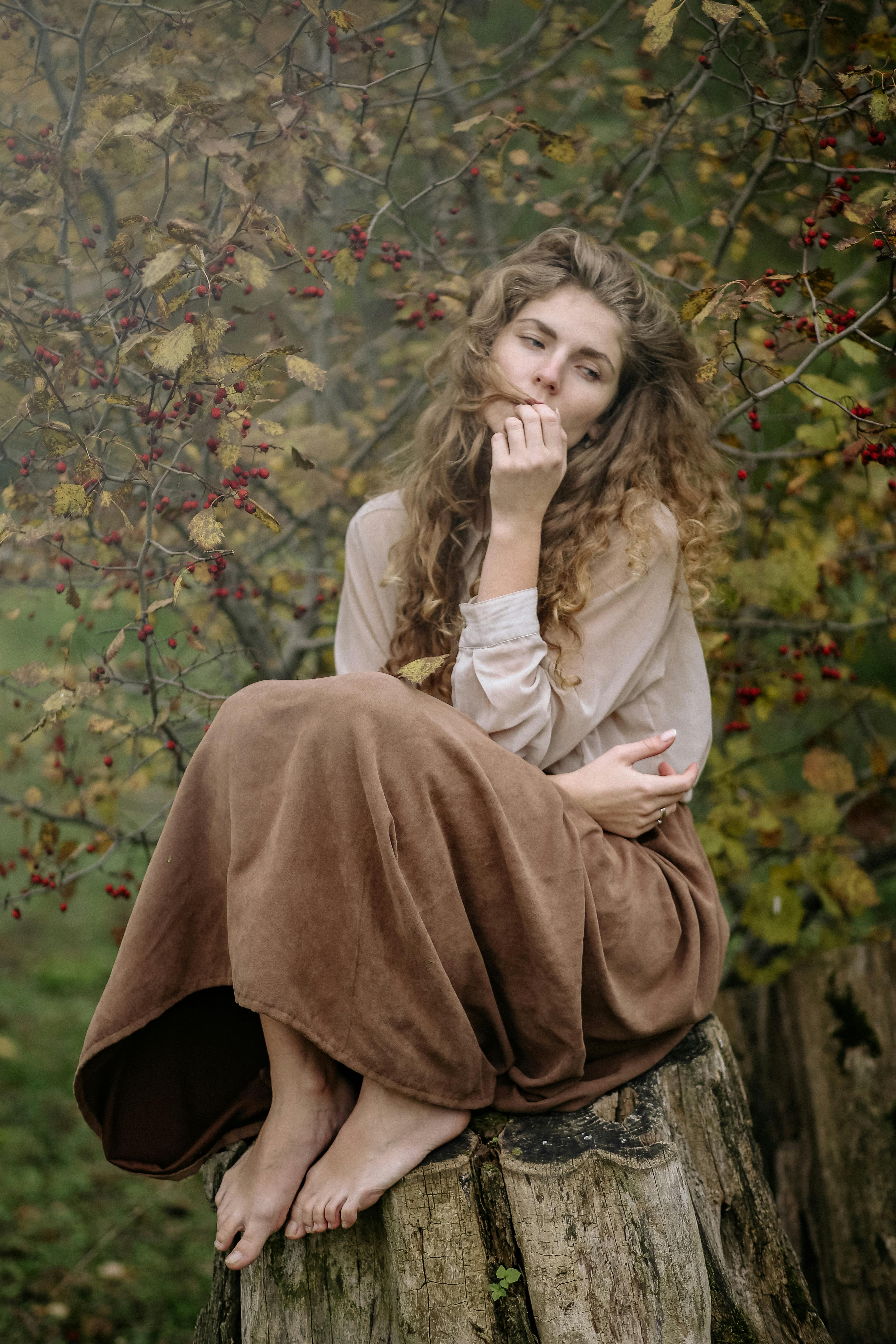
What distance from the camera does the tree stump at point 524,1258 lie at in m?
1.48

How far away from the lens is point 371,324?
9.81 feet

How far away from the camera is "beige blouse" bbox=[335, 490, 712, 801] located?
1824 millimetres

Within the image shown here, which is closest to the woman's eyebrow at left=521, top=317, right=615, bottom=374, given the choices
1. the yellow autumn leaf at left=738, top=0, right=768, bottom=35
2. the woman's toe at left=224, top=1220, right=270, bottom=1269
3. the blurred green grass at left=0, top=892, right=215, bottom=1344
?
the yellow autumn leaf at left=738, top=0, right=768, bottom=35

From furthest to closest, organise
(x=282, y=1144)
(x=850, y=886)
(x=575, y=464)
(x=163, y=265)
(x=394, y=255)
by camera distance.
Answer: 1. (x=850, y=886)
2. (x=394, y=255)
3. (x=575, y=464)
4. (x=163, y=265)
5. (x=282, y=1144)

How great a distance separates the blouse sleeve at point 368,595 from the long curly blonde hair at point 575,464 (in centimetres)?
7

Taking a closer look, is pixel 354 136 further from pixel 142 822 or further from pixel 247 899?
pixel 142 822

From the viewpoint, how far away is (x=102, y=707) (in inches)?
130

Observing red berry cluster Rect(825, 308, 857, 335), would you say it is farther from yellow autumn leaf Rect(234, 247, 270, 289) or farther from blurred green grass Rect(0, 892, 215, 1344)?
blurred green grass Rect(0, 892, 215, 1344)

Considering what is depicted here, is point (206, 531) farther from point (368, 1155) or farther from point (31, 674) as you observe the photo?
point (368, 1155)

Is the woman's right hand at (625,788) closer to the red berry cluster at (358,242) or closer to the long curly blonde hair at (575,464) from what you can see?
the long curly blonde hair at (575,464)

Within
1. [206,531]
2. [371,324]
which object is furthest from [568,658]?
[371,324]

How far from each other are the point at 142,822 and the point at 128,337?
2892mm

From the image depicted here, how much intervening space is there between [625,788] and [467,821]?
39 cm

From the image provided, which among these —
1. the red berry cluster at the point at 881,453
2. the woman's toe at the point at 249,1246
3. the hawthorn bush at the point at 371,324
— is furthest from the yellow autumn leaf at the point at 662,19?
the woman's toe at the point at 249,1246
